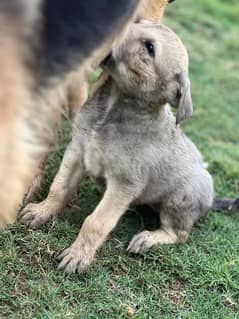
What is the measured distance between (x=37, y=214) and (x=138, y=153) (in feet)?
1.70

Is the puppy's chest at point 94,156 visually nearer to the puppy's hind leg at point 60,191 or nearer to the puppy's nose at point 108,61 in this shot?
the puppy's hind leg at point 60,191

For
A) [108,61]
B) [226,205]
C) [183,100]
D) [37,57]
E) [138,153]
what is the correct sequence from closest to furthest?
[37,57] → [108,61] → [183,100] → [138,153] → [226,205]

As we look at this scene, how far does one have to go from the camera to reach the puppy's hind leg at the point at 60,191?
3301mm

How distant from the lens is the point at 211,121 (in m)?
5.27

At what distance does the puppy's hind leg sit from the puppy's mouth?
1.53 feet

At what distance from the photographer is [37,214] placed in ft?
10.8

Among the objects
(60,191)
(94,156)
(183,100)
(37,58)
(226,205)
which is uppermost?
(37,58)

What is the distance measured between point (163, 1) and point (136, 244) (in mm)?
1145

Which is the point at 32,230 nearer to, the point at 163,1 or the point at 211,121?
the point at 163,1

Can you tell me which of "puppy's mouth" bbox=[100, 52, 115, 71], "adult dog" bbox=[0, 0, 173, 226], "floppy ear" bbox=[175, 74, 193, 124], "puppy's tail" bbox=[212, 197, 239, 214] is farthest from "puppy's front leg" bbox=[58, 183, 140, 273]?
"puppy's tail" bbox=[212, 197, 239, 214]

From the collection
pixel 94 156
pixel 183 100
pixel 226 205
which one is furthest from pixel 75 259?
pixel 226 205

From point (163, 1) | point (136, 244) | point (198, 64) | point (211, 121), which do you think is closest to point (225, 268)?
point (136, 244)

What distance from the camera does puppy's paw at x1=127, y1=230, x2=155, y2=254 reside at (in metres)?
3.29

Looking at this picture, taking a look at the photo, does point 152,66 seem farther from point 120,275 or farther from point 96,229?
point 120,275
